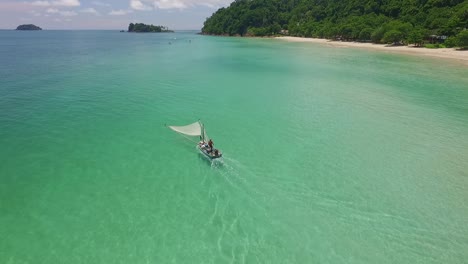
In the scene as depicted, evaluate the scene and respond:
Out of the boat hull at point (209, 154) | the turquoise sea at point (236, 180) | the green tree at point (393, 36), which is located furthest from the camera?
the green tree at point (393, 36)

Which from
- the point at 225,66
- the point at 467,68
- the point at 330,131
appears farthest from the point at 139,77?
the point at 467,68

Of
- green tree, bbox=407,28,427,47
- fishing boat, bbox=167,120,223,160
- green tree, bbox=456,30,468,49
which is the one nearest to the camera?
fishing boat, bbox=167,120,223,160

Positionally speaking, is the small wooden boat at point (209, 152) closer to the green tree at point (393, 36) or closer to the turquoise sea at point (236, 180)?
the turquoise sea at point (236, 180)

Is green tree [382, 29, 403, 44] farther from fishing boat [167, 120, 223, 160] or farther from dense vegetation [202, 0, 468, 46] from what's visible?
fishing boat [167, 120, 223, 160]

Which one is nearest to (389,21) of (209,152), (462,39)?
(462,39)

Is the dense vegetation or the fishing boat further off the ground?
the dense vegetation

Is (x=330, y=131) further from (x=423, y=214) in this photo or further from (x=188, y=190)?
(x=188, y=190)

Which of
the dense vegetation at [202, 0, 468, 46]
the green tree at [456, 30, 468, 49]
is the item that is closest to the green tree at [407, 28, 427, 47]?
the dense vegetation at [202, 0, 468, 46]

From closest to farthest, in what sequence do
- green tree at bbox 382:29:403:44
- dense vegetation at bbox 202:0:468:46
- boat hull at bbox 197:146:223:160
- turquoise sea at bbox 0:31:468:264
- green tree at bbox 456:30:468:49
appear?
turquoise sea at bbox 0:31:468:264 < boat hull at bbox 197:146:223:160 < green tree at bbox 456:30:468:49 < dense vegetation at bbox 202:0:468:46 < green tree at bbox 382:29:403:44

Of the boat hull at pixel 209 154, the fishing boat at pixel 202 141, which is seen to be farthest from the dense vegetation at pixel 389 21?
the boat hull at pixel 209 154
